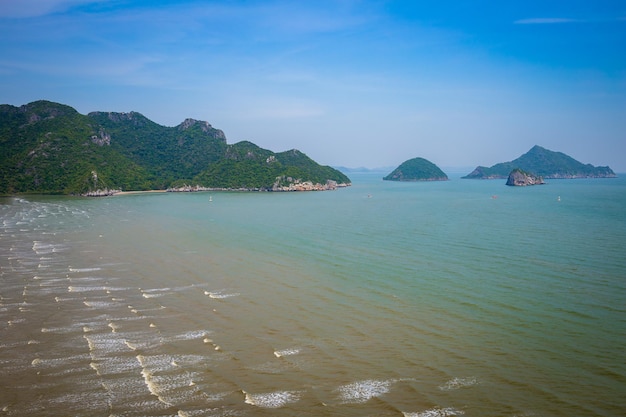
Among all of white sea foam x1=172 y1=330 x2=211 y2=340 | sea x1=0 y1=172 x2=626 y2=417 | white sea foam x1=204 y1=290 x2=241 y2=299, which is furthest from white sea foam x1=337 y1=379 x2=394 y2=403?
white sea foam x1=204 y1=290 x2=241 y2=299

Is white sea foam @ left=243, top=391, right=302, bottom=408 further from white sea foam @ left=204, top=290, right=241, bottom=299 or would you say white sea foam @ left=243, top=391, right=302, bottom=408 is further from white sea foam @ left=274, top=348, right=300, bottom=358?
white sea foam @ left=204, top=290, right=241, bottom=299

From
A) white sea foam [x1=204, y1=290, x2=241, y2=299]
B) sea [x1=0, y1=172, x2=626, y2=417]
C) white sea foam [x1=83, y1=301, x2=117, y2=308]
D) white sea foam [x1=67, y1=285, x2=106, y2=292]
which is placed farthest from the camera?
white sea foam [x1=67, y1=285, x2=106, y2=292]

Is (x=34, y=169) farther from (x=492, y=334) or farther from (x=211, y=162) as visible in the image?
(x=492, y=334)

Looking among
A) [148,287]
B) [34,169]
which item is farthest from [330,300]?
[34,169]

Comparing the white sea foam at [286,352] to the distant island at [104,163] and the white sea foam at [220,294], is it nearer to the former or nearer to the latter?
the white sea foam at [220,294]

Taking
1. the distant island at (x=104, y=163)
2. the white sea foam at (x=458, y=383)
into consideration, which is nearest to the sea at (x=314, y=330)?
the white sea foam at (x=458, y=383)

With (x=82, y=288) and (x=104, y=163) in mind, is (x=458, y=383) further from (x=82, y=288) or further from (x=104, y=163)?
(x=104, y=163)
